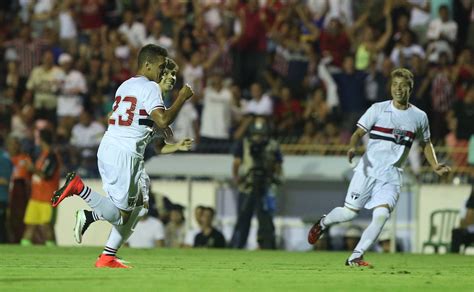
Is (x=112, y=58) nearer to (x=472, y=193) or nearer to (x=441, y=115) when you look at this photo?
(x=441, y=115)

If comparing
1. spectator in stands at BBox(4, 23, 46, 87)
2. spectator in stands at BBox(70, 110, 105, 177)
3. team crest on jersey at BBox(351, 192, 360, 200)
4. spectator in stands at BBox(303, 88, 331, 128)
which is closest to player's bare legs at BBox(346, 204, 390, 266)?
team crest on jersey at BBox(351, 192, 360, 200)

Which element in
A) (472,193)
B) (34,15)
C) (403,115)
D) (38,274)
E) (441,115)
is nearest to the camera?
(38,274)

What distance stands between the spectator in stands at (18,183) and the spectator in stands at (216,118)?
326 centimetres

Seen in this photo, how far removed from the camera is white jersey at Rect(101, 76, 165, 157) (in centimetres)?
1226

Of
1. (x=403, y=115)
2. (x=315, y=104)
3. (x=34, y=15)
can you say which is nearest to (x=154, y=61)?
(x=403, y=115)

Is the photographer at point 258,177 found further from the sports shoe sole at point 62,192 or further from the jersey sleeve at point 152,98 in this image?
the jersey sleeve at point 152,98

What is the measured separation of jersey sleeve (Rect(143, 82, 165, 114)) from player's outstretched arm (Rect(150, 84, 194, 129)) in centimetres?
6

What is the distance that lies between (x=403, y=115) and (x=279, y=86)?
10.4m

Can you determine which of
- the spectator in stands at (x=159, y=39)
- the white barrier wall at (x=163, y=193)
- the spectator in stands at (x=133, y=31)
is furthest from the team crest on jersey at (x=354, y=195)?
the spectator in stands at (x=133, y=31)

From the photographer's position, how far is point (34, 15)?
2825 centimetres

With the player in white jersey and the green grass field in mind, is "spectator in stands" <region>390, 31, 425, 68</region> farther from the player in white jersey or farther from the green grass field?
the player in white jersey

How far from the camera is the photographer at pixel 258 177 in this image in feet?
70.5

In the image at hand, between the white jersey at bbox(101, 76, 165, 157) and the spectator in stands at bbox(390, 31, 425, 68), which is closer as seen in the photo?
the white jersey at bbox(101, 76, 165, 157)

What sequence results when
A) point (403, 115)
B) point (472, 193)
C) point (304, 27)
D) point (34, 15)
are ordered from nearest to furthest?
point (403, 115) → point (472, 193) → point (304, 27) → point (34, 15)
